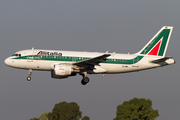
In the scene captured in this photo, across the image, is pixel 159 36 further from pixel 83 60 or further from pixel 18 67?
pixel 18 67

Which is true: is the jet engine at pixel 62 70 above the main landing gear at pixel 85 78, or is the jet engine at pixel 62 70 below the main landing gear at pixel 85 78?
above

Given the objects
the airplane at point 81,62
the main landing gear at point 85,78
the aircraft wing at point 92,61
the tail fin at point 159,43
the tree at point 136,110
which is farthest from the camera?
the tree at point 136,110

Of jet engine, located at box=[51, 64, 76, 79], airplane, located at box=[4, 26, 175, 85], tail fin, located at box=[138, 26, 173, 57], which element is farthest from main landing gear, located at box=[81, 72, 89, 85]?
tail fin, located at box=[138, 26, 173, 57]

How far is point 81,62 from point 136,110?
4543 centimetres

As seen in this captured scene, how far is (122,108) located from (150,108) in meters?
7.47

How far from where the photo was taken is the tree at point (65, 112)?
348ft

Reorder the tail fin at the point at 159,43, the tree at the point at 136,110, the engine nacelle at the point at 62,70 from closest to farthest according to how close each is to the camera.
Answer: the engine nacelle at the point at 62,70, the tail fin at the point at 159,43, the tree at the point at 136,110

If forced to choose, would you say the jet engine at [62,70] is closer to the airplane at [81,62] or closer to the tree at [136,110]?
the airplane at [81,62]

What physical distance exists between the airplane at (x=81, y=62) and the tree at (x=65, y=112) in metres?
48.8

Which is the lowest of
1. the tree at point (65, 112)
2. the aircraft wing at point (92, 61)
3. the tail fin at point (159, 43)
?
the tree at point (65, 112)

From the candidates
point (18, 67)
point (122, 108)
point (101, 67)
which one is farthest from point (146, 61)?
point (122, 108)

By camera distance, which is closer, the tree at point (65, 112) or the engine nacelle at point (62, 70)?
the engine nacelle at point (62, 70)

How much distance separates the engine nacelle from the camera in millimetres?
54000

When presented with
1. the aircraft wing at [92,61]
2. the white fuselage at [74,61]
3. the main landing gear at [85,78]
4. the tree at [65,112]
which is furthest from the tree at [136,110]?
the aircraft wing at [92,61]
